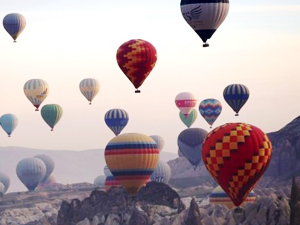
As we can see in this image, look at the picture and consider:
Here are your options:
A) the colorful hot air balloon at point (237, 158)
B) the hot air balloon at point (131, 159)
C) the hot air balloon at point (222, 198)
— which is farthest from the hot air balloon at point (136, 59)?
the hot air balloon at point (222, 198)

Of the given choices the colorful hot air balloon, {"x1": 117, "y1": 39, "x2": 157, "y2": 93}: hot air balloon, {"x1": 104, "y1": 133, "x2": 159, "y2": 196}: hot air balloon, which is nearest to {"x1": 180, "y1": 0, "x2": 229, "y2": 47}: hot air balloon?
the colorful hot air balloon

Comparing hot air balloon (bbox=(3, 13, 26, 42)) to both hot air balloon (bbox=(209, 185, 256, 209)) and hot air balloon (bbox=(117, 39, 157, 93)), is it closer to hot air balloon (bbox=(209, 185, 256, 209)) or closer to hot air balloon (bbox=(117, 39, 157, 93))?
hot air balloon (bbox=(117, 39, 157, 93))

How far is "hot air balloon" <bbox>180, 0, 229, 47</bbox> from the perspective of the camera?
431ft

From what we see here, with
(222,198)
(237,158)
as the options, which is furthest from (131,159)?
(237,158)

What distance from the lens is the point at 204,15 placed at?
132 metres

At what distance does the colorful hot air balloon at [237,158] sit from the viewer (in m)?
127

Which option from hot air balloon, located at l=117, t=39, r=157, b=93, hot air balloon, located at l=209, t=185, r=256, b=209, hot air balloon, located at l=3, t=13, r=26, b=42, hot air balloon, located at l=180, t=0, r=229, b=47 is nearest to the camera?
hot air balloon, located at l=180, t=0, r=229, b=47

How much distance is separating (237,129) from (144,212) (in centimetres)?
→ 5541

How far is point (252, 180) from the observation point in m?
128

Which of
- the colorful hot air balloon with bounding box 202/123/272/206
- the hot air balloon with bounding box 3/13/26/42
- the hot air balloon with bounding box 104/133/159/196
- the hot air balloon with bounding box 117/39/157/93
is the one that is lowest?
the hot air balloon with bounding box 104/133/159/196

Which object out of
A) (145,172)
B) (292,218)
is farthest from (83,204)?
(292,218)

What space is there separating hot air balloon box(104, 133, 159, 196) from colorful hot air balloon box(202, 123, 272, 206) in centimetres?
4275

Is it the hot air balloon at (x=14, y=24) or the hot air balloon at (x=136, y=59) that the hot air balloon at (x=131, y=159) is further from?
the hot air balloon at (x=14, y=24)

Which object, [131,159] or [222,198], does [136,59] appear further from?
[222,198]
